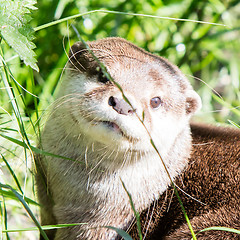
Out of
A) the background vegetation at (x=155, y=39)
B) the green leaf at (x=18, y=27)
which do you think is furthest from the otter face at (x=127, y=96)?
the background vegetation at (x=155, y=39)

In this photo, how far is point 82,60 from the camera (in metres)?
2.41

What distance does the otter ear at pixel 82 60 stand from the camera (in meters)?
2.31

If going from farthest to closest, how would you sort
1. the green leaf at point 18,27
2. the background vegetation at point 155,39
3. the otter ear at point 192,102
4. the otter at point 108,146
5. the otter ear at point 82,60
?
the background vegetation at point 155,39
the otter ear at point 192,102
the otter ear at point 82,60
the otter at point 108,146
the green leaf at point 18,27

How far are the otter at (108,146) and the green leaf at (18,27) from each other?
0.37 metres

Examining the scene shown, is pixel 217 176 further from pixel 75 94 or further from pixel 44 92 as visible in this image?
pixel 44 92

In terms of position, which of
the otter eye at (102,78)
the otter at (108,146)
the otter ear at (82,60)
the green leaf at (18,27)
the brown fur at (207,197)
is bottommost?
the brown fur at (207,197)

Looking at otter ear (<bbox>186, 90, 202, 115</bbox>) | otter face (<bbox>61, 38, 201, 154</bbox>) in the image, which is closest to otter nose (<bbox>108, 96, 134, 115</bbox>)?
otter face (<bbox>61, 38, 201, 154</bbox>)

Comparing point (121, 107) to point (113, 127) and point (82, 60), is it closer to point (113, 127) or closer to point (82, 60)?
point (113, 127)

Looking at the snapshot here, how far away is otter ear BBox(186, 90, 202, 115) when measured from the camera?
97.8 inches

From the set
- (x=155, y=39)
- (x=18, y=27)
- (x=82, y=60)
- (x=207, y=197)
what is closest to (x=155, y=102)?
(x=82, y=60)

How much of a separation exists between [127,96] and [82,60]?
1.76ft

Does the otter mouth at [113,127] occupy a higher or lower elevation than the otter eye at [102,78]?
lower

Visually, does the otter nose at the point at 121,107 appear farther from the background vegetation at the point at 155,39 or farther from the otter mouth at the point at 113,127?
the background vegetation at the point at 155,39

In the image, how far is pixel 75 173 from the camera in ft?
7.86
